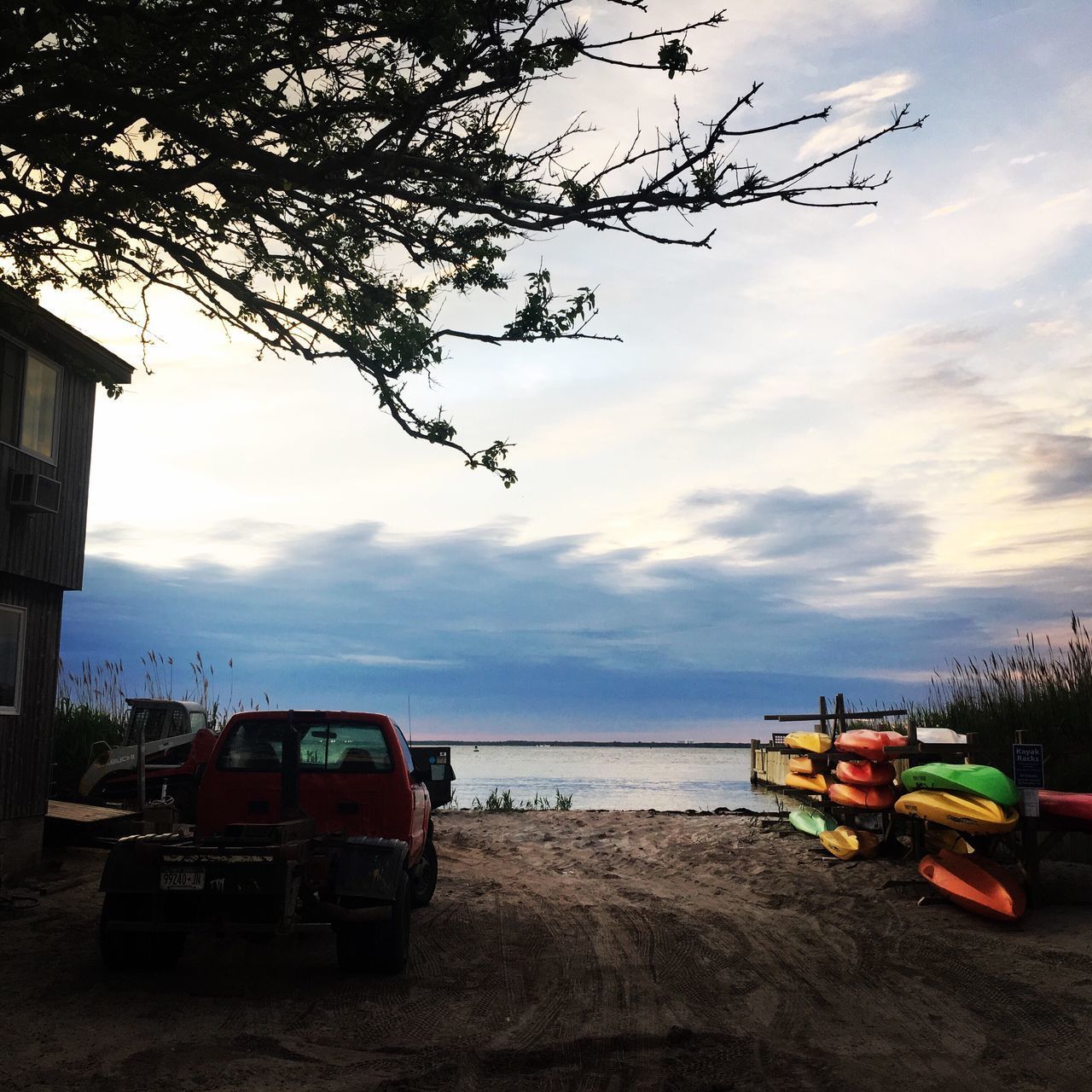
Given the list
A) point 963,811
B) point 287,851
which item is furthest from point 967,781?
point 287,851

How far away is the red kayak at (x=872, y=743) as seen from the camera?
13.5m

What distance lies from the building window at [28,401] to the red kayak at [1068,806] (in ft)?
44.4

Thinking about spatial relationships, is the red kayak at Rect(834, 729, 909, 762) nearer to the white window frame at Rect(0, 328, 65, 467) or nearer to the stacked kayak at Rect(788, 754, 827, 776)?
the stacked kayak at Rect(788, 754, 827, 776)

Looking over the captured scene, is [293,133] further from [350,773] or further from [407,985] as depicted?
[407,985]

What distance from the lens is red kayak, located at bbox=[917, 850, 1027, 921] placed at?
33.3ft

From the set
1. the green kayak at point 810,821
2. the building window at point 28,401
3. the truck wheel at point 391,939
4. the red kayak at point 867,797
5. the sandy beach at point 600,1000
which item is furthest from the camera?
the green kayak at point 810,821

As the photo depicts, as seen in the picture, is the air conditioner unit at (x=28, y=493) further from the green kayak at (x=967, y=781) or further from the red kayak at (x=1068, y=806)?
the red kayak at (x=1068, y=806)

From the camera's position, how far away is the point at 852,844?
536 inches

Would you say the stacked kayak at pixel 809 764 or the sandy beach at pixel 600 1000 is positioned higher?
the stacked kayak at pixel 809 764

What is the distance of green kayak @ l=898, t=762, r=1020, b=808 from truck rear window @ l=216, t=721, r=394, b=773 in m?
6.28

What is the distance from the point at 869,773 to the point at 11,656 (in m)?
11.7

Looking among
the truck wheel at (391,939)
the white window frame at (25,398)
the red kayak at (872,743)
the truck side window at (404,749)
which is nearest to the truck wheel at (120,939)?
the truck wheel at (391,939)

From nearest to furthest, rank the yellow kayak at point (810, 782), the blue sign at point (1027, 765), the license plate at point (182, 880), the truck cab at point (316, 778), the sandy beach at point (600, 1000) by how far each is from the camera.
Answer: the sandy beach at point (600, 1000)
the license plate at point (182, 880)
the truck cab at point (316, 778)
the blue sign at point (1027, 765)
the yellow kayak at point (810, 782)

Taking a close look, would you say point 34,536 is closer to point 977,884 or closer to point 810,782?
point 810,782
